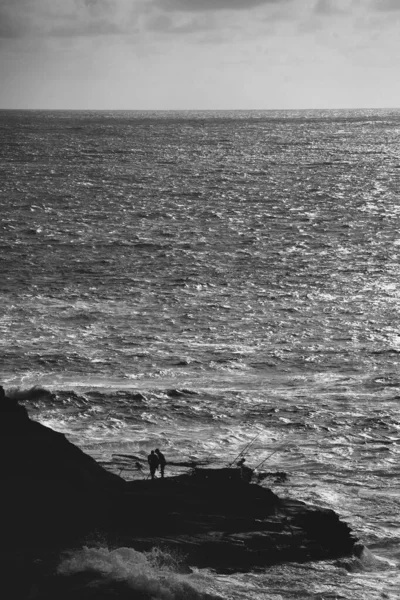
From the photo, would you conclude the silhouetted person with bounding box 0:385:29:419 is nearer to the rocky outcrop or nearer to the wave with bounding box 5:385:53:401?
the rocky outcrop

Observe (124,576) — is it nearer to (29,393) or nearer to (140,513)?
(140,513)

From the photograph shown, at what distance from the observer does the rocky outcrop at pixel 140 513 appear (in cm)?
2517

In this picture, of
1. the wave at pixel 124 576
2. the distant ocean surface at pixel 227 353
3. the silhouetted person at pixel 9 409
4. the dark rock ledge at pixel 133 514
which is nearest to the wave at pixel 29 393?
the distant ocean surface at pixel 227 353

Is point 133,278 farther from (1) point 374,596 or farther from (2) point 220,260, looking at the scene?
(1) point 374,596

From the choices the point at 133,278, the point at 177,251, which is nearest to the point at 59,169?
the point at 177,251

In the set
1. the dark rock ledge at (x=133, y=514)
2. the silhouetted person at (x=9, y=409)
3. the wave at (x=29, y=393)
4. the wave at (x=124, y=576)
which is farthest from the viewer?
the wave at (x=29, y=393)

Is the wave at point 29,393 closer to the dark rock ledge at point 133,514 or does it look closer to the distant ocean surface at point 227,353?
the distant ocean surface at point 227,353

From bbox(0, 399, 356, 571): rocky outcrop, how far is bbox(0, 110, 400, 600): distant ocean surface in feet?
2.48

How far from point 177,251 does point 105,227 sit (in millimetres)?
16590

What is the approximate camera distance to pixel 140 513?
87.1 ft

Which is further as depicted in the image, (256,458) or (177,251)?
(177,251)

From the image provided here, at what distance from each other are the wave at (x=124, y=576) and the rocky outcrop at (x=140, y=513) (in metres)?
0.55

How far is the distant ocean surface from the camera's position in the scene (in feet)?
108

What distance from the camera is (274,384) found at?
45719 millimetres
